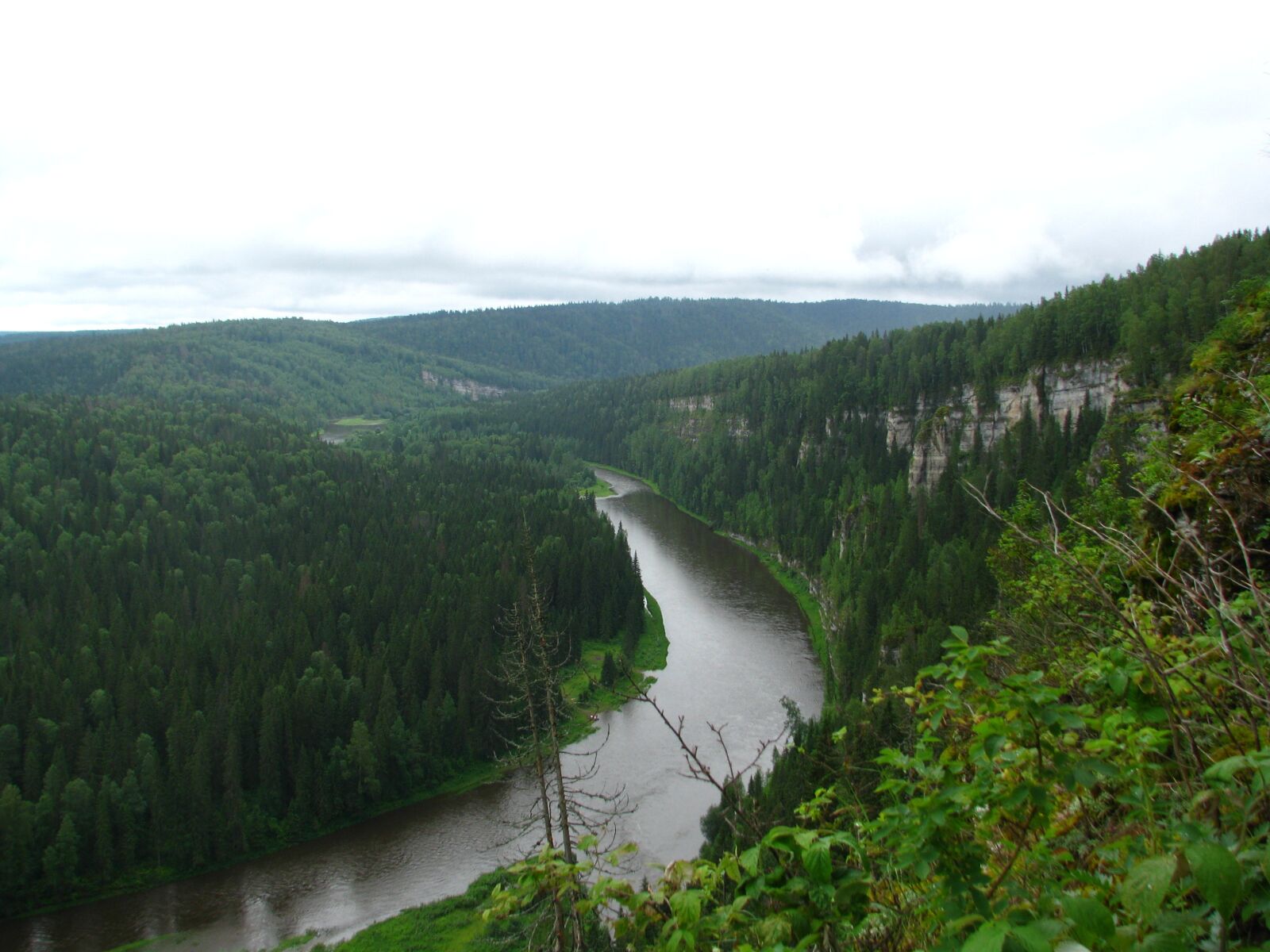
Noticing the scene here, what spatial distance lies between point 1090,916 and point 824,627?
2198 inches

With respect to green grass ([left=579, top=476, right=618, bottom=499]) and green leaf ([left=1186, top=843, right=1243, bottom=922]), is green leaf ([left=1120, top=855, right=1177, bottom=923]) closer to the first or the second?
green leaf ([left=1186, top=843, right=1243, bottom=922])

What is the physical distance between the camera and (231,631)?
48.1m

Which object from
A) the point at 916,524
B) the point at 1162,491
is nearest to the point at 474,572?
the point at 916,524

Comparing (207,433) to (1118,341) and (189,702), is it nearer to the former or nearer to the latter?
(189,702)

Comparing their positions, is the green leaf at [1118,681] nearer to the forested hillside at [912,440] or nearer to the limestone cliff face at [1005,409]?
the forested hillside at [912,440]

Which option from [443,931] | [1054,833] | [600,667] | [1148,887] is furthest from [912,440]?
[1148,887]

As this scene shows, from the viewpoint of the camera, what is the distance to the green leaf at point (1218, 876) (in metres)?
2.46

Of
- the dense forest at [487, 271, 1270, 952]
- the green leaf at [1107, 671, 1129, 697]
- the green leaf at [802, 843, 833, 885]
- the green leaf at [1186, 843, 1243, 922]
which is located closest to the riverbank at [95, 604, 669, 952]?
the dense forest at [487, 271, 1270, 952]

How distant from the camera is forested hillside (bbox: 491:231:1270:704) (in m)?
47.1

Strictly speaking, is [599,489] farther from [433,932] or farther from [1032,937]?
[1032,937]

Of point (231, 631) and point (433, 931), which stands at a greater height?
point (231, 631)

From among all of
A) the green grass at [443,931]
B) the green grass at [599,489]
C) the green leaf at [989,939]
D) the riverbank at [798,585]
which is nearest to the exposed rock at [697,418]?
the green grass at [599,489]

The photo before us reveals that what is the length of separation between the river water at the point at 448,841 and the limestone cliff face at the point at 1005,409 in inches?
968

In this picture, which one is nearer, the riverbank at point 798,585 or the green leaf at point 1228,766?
the green leaf at point 1228,766
